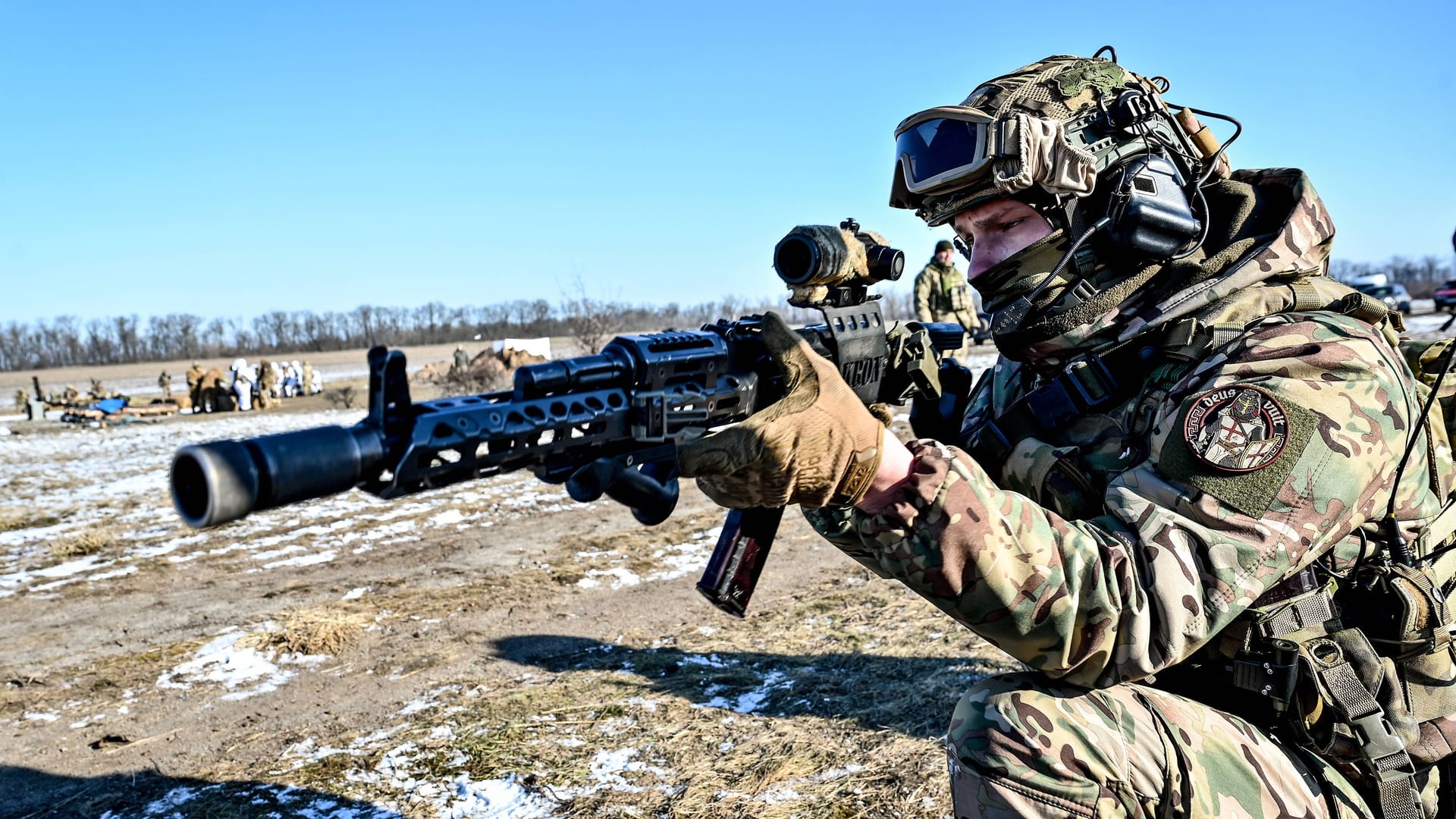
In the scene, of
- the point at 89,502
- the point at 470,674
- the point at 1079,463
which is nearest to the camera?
the point at 1079,463

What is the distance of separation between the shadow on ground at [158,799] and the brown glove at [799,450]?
8.50 ft

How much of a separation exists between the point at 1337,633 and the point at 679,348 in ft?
5.68

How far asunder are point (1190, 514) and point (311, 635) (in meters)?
5.05

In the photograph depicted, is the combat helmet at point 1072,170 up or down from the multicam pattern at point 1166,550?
up

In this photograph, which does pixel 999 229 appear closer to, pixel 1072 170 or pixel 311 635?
pixel 1072 170

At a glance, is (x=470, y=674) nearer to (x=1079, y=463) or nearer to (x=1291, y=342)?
(x=1079, y=463)

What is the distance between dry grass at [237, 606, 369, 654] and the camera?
5395 mm

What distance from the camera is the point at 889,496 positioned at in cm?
180

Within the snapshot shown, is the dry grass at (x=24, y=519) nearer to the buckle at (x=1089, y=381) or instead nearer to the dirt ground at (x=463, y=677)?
the dirt ground at (x=463, y=677)

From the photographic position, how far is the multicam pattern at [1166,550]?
5.79 feet

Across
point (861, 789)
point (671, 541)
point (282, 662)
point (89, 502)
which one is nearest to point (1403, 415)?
point (861, 789)

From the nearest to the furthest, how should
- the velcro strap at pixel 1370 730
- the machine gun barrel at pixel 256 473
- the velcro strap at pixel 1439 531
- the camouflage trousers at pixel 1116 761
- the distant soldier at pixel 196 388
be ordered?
the machine gun barrel at pixel 256 473 → the camouflage trousers at pixel 1116 761 → the velcro strap at pixel 1370 730 → the velcro strap at pixel 1439 531 → the distant soldier at pixel 196 388

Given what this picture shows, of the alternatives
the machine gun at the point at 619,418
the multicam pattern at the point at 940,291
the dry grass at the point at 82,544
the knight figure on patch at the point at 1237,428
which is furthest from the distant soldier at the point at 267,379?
the knight figure on patch at the point at 1237,428

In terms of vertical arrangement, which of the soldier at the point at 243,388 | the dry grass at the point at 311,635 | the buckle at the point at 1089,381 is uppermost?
the buckle at the point at 1089,381
